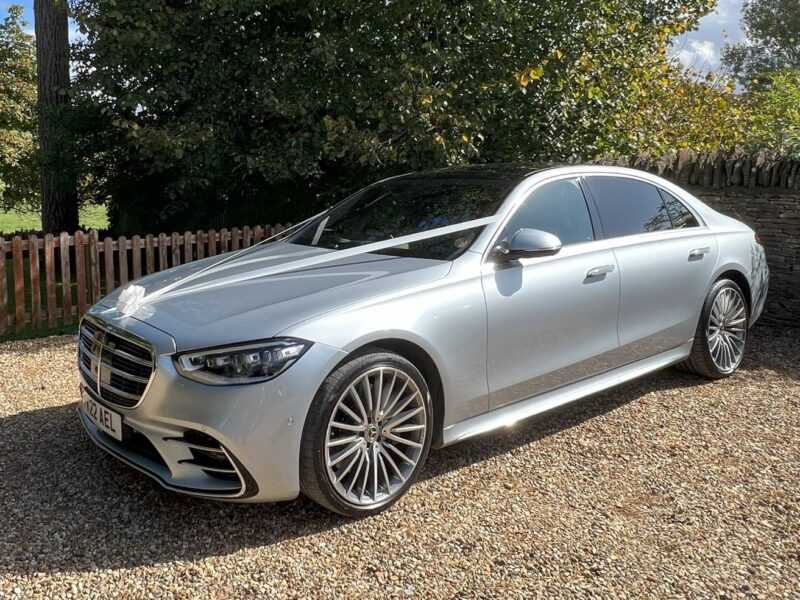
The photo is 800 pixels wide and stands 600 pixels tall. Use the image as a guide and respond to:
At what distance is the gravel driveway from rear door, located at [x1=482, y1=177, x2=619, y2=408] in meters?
0.52

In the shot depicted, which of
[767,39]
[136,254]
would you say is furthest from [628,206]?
[767,39]

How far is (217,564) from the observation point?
10.1ft

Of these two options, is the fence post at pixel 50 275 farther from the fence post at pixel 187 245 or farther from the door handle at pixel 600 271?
the door handle at pixel 600 271

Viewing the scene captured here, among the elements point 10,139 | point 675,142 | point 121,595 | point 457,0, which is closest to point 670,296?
point 121,595

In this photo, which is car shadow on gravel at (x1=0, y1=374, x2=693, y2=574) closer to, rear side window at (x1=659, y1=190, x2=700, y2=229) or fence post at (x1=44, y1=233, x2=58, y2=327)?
rear side window at (x1=659, y1=190, x2=700, y2=229)

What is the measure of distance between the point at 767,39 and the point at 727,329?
55.1 metres

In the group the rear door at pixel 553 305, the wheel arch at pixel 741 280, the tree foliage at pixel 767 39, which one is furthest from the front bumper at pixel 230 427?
the tree foliage at pixel 767 39

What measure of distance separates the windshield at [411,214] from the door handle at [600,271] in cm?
69

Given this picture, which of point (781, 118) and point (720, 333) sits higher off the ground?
point (781, 118)

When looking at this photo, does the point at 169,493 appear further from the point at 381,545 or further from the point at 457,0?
the point at 457,0

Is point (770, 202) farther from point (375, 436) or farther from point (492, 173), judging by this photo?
point (375, 436)

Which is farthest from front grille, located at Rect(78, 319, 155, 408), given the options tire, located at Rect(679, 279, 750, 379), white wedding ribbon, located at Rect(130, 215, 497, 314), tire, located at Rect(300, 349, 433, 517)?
tire, located at Rect(679, 279, 750, 379)

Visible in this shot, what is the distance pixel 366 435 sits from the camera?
343 centimetres

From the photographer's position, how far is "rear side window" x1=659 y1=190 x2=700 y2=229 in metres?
5.28
